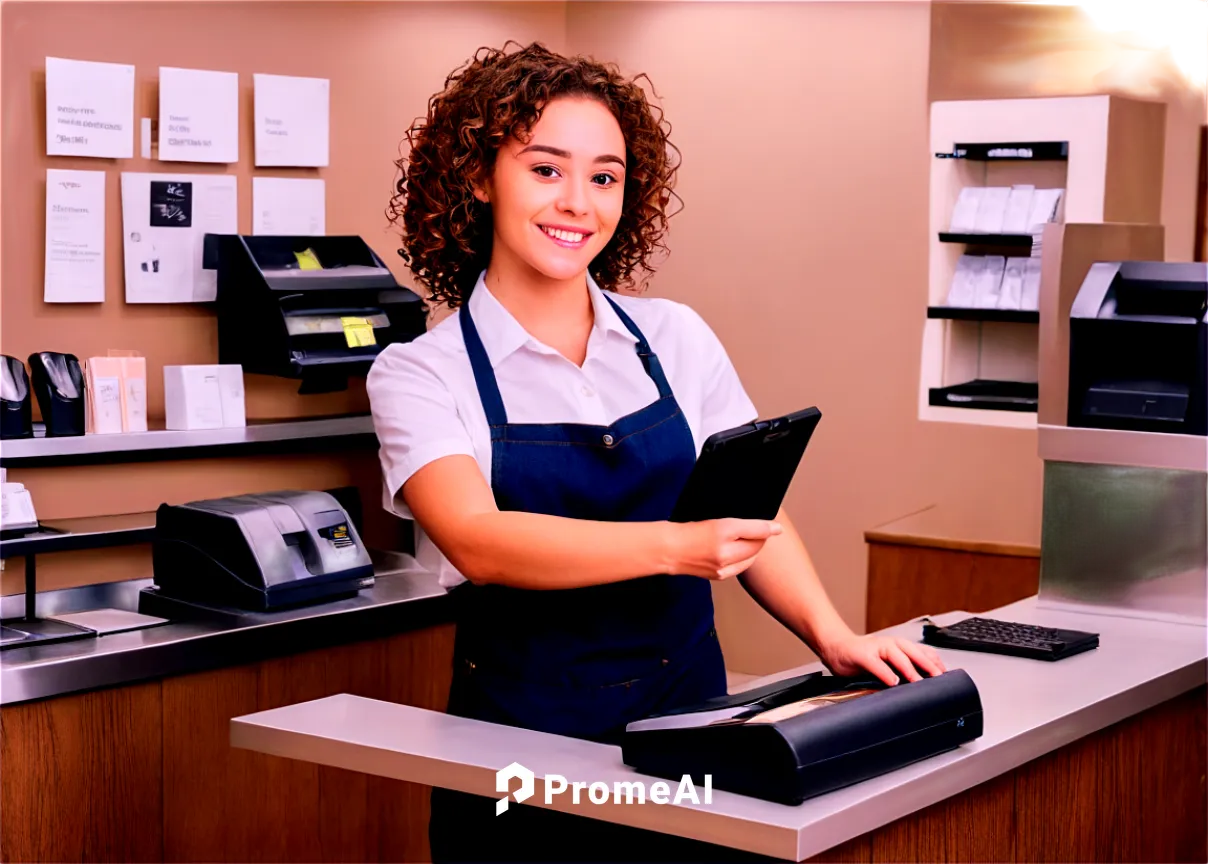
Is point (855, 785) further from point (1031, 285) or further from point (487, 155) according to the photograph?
point (1031, 285)

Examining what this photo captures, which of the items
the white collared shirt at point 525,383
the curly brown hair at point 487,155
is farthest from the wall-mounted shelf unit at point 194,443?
the white collared shirt at point 525,383

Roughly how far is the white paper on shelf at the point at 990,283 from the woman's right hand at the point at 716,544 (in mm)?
3303

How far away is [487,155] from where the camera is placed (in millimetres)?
2084

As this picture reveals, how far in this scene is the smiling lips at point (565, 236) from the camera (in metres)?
2.04

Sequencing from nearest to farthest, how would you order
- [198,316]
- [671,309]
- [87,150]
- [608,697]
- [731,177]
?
[608,697] < [671,309] < [87,150] < [198,316] < [731,177]

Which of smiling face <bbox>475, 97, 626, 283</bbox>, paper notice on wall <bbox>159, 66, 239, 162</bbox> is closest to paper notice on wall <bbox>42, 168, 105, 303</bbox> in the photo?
paper notice on wall <bbox>159, 66, 239, 162</bbox>

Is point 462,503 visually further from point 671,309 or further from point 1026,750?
point 1026,750

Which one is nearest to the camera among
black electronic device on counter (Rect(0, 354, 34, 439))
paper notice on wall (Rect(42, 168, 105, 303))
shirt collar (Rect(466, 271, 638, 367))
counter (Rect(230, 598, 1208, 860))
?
counter (Rect(230, 598, 1208, 860))

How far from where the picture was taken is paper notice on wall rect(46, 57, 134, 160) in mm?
3629

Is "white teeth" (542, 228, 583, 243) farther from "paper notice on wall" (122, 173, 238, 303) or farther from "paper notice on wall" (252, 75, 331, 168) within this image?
"paper notice on wall" (252, 75, 331, 168)

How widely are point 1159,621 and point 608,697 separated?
131cm

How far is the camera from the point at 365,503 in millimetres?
4195

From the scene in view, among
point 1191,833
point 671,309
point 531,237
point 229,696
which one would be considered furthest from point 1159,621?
point 229,696

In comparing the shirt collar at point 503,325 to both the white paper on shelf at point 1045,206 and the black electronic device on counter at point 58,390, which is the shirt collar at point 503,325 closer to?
the black electronic device on counter at point 58,390
